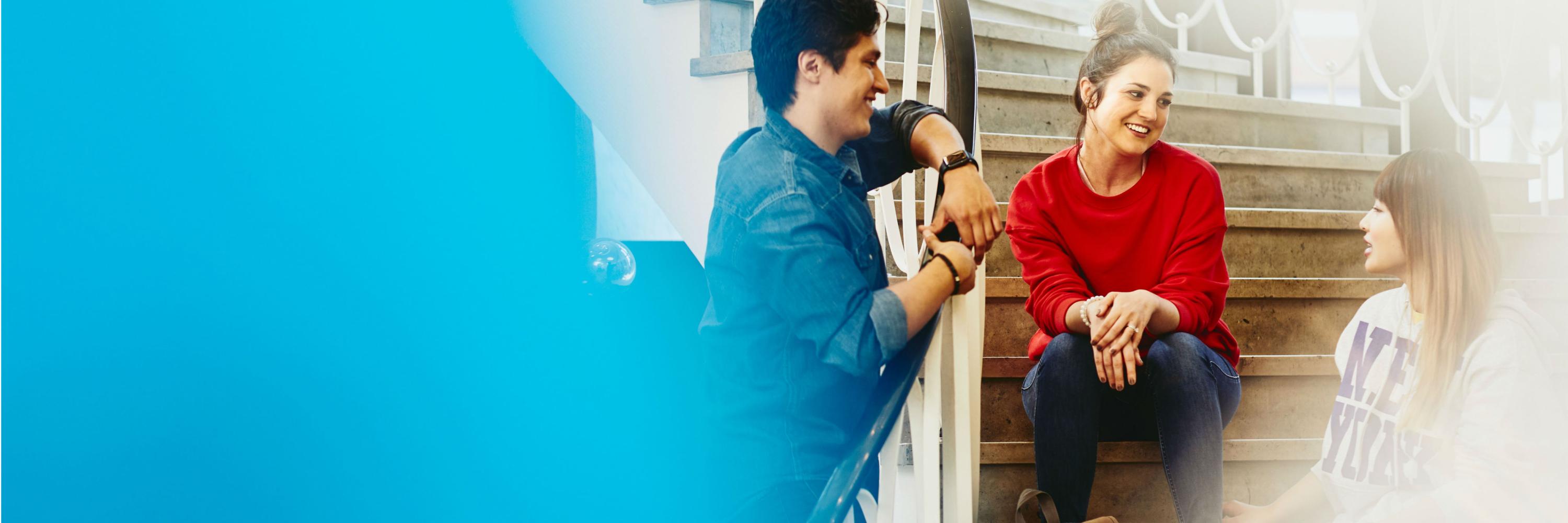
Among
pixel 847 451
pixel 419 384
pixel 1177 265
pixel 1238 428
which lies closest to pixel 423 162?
pixel 419 384

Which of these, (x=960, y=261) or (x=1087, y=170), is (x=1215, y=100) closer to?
(x=1087, y=170)

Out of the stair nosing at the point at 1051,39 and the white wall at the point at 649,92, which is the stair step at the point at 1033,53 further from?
the white wall at the point at 649,92

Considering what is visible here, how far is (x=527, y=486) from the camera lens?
4.29 feet

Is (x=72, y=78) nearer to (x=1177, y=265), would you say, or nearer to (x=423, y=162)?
(x=423, y=162)

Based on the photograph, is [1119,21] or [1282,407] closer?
[1119,21]

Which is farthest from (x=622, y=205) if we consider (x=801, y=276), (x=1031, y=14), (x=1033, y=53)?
(x=1031, y=14)

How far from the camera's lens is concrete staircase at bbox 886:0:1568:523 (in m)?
1.32

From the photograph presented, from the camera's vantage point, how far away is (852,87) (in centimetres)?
77

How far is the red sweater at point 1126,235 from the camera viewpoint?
3.96 feet

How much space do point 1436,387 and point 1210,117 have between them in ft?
3.53

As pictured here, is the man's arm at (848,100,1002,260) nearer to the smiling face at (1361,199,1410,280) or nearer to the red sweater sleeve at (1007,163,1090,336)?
the red sweater sleeve at (1007,163,1090,336)

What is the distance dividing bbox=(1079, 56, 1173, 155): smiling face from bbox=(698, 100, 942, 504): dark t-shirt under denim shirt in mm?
558

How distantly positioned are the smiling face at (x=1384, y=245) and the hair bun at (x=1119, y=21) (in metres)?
0.35

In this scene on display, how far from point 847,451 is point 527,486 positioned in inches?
26.2
